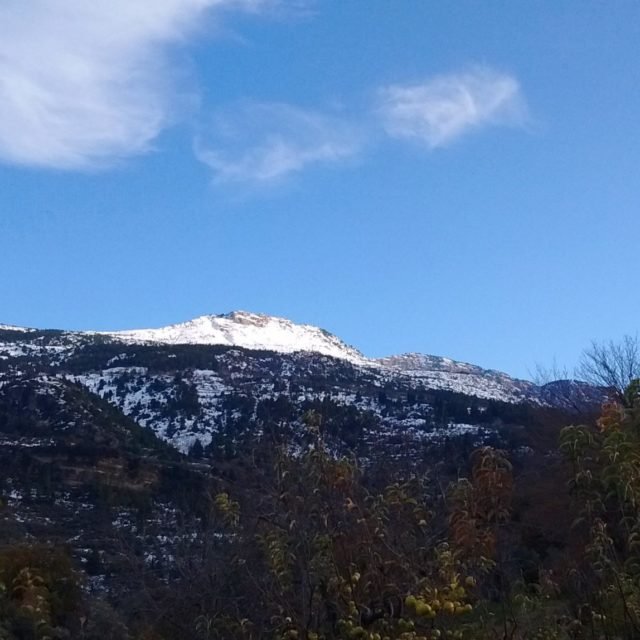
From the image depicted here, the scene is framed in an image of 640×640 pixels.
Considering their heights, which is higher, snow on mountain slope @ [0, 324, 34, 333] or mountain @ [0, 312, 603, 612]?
snow on mountain slope @ [0, 324, 34, 333]

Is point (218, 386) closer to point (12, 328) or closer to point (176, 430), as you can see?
point (176, 430)

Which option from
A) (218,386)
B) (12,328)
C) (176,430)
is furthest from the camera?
(12,328)

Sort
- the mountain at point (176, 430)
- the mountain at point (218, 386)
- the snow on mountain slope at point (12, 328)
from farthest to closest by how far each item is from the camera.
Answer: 1. the snow on mountain slope at point (12, 328)
2. the mountain at point (218, 386)
3. the mountain at point (176, 430)

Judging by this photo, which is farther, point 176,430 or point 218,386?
point 218,386

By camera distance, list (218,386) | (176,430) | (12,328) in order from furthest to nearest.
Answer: (12,328) < (218,386) < (176,430)

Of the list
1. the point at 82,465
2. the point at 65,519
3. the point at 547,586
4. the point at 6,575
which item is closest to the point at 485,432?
the point at 82,465

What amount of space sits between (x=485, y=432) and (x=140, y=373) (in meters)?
64.0

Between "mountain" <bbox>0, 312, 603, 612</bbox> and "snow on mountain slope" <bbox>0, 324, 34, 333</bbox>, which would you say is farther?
"snow on mountain slope" <bbox>0, 324, 34, 333</bbox>

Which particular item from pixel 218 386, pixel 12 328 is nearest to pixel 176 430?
pixel 218 386

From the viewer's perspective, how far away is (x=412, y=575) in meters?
4.62

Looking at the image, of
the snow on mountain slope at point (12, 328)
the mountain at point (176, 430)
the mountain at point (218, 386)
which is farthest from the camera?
the snow on mountain slope at point (12, 328)

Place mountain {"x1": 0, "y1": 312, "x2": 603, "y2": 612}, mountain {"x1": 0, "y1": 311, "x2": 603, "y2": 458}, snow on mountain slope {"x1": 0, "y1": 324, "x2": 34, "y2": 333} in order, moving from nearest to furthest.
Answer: mountain {"x1": 0, "y1": 312, "x2": 603, "y2": 612} → mountain {"x1": 0, "y1": 311, "x2": 603, "y2": 458} → snow on mountain slope {"x1": 0, "y1": 324, "x2": 34, "y2": 333}

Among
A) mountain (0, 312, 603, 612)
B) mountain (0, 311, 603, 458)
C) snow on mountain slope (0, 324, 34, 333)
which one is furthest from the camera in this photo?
snow on mountain slope (0, 324, 34, 333)

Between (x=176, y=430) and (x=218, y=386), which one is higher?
(x=218, y=386)
